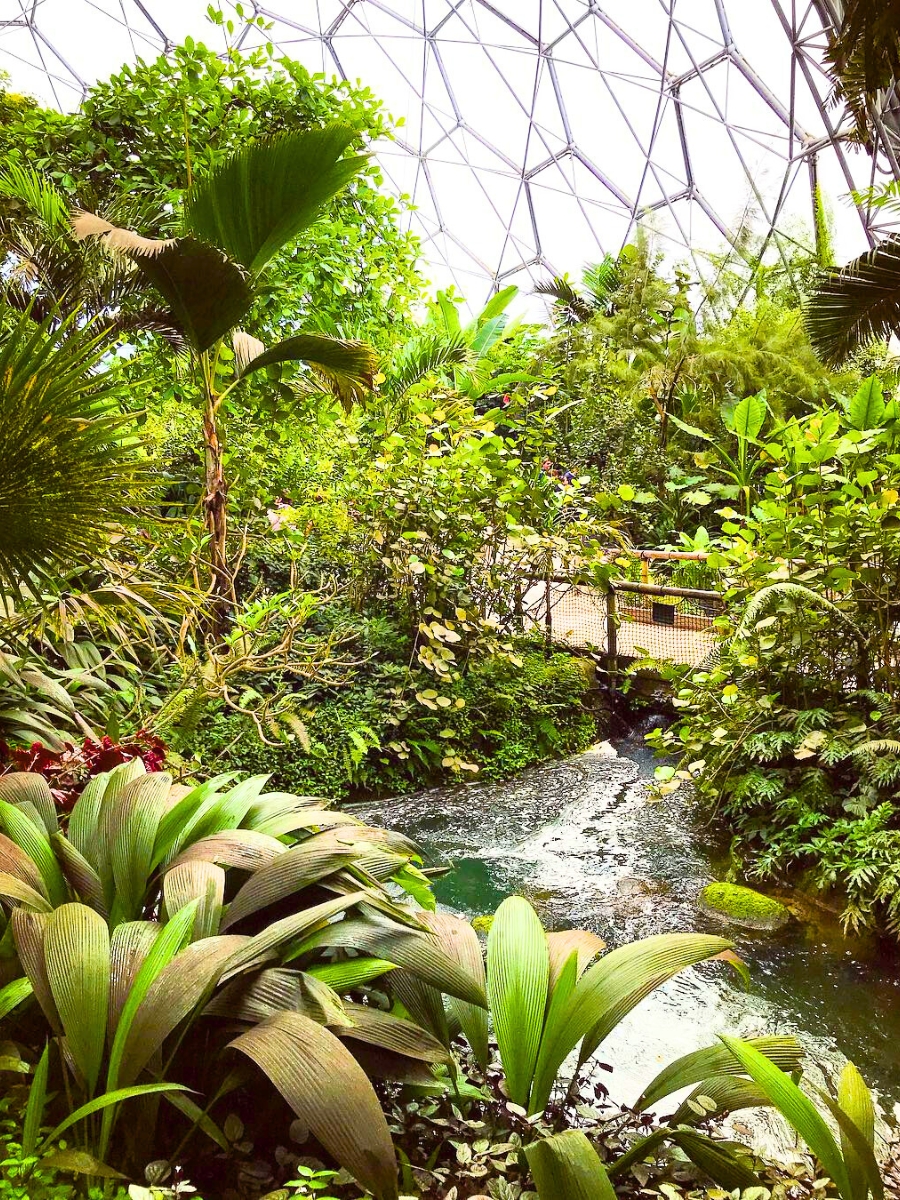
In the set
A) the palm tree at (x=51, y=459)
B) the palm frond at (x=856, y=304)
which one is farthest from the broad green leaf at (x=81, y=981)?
the palm frond at (x=856, y=304)

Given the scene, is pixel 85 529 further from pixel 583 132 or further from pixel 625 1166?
pixel 583 132

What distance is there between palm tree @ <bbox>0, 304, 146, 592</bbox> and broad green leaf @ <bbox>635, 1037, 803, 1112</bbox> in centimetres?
170

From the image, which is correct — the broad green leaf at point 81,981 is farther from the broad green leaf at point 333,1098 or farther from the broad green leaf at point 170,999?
the broad green leaf at point 333,1098

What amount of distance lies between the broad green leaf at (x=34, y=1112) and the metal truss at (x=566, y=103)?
12.6 m

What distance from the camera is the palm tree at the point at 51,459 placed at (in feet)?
5.24

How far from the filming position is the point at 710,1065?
5.07 ft

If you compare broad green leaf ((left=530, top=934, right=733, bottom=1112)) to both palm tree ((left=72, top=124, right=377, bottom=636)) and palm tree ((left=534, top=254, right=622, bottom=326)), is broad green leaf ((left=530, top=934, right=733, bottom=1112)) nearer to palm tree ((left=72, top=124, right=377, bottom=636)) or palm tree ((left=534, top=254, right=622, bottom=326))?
palm tree ((left=72, top=124, right=377, bottom=636))

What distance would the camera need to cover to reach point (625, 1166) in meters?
1.38

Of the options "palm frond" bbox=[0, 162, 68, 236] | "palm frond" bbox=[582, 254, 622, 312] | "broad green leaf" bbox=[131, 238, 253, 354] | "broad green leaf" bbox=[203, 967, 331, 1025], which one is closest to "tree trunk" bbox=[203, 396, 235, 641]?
"broad green leaf" bbox=[131, 238, 253, 354]

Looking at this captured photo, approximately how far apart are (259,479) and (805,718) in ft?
13.8

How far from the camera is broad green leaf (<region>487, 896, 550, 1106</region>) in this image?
152cm

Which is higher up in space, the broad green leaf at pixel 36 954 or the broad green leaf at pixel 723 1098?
the broad green leaf at pixel 36 954

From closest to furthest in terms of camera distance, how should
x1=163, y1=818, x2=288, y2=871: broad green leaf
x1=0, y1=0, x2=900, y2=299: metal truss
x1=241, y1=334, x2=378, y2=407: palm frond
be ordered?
x1=163, y1=818, x2=288, y2=871: broad green leaf, x1=241, y1=334, x2=378, y2=407: palm frond, x1=0, y1=0, x2=900, y2=299: metal truss

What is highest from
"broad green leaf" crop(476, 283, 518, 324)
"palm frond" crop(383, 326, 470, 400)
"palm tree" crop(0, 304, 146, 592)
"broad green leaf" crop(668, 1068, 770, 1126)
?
"broad green leaf" crop(476, 283, 518, 324)
